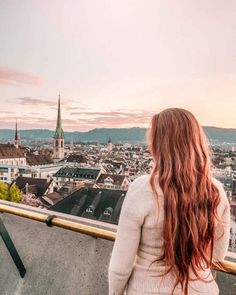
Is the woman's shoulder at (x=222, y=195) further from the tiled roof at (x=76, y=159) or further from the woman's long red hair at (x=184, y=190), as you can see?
the tiled roof at (x=76, y=159)

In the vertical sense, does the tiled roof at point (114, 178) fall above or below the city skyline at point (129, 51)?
below

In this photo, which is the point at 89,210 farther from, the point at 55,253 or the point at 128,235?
the point at 128,235

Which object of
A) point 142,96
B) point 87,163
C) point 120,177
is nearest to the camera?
point 142,96

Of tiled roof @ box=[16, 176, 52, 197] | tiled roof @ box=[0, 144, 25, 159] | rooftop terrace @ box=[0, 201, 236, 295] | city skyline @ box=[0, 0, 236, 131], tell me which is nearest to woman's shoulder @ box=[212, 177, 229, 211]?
rooftop terrace @ box=[0, 201, 236, 295]

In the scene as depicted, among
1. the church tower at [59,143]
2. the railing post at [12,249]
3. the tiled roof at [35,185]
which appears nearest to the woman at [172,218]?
the railing post at [12,249]

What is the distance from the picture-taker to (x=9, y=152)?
30203mm

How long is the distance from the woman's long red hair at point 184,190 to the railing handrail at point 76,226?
170mm

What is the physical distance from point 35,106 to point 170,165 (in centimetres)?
2188

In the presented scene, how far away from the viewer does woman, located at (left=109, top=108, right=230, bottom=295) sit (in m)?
0.79

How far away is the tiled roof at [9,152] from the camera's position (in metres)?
29.8

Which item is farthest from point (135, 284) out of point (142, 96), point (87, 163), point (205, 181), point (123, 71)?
point (87, 163)

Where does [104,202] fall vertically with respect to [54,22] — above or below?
below

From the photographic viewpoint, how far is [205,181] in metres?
0.81

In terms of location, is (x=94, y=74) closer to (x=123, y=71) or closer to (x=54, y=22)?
(x=123, y=71)
